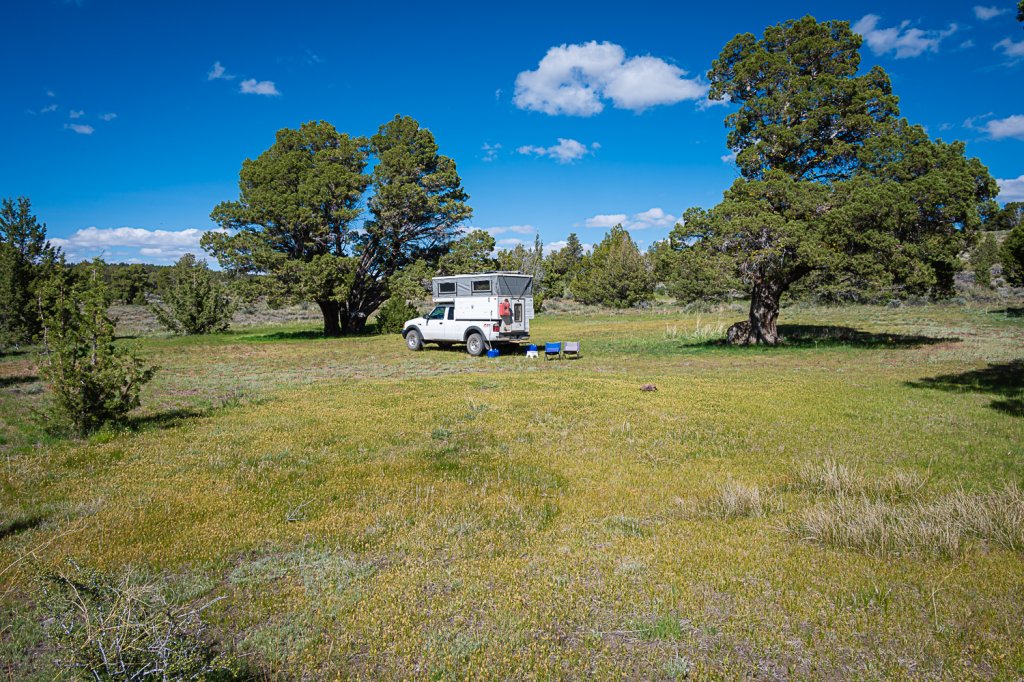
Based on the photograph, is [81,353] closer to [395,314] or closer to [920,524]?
[920,524]

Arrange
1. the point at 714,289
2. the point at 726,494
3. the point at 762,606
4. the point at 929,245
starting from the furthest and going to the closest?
the point at 714,289 < the point at 929,245 < the point at 726,494 < the point at 762,606

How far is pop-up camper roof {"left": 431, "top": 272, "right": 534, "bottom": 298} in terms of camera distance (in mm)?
20144

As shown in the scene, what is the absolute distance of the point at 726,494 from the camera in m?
5.90

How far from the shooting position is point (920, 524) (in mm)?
4977

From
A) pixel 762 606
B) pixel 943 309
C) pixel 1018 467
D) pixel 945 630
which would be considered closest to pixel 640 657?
pixel 762 606

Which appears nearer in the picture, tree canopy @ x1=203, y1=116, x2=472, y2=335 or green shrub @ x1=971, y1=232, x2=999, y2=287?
tree canopy @ x1=203, y1=116, x2=472, y2=335

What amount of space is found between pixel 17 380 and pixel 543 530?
657 inches

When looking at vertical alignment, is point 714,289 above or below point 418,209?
below

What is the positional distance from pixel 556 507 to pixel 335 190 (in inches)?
1064

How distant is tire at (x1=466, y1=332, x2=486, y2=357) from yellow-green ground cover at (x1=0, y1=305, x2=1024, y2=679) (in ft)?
27.7

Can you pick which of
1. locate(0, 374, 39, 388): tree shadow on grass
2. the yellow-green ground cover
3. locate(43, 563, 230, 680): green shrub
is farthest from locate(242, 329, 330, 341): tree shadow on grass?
locate(43, 563, 230, 680): green shrub

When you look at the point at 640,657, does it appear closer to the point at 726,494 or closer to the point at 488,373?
the point at 726,494

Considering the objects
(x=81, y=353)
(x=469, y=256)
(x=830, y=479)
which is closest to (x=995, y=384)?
(x=830, y=479)

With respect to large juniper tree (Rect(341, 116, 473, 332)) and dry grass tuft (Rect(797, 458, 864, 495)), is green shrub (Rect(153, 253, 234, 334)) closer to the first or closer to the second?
large juniper tree (Rect(341, 116, 473, 332))
